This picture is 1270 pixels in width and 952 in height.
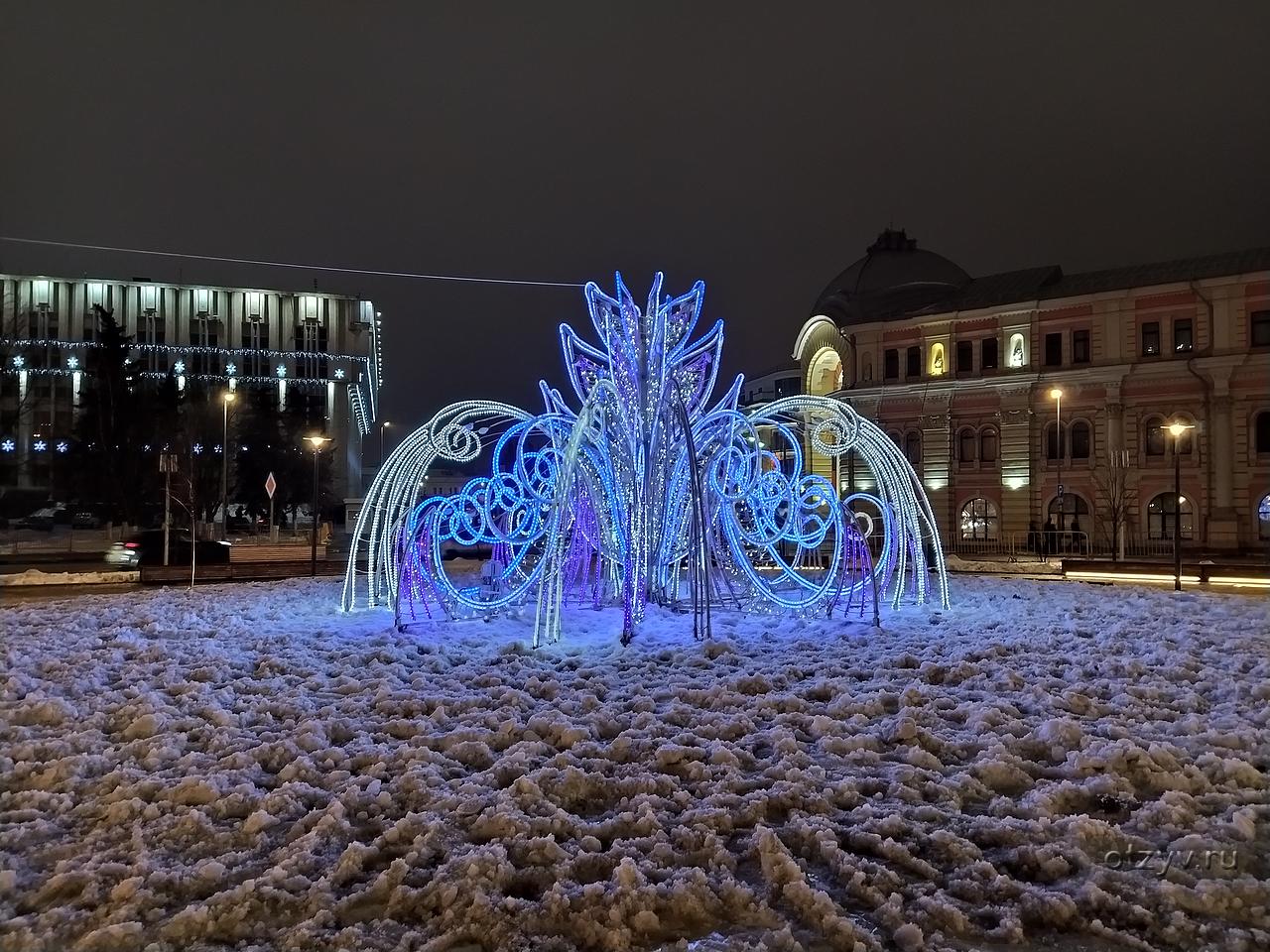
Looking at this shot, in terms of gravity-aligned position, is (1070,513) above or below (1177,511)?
below

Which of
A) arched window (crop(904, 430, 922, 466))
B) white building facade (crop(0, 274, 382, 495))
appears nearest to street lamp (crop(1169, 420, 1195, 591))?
arched window (crop(904, 430, 922, 466))

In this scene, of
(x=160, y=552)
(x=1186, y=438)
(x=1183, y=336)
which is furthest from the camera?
(x=1186, y=438)

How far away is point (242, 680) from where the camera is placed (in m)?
8.01

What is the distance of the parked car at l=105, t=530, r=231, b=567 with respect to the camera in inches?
1012

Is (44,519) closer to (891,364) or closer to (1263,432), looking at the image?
(891,364)

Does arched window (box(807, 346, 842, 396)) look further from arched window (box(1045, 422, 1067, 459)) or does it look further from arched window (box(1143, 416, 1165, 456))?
arched window (box(1143, 416, 1165, 456))

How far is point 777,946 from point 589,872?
1.12 metres

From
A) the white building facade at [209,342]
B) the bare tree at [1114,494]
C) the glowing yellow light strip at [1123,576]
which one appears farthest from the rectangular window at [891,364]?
the white building facade at [209,342]

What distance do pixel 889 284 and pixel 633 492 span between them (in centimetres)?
3637

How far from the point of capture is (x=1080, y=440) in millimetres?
35562

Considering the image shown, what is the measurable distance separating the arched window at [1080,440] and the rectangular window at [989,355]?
4.18 meters

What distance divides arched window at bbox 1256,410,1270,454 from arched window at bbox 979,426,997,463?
9218mm

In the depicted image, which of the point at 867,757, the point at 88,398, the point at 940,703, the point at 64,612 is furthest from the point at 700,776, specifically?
the point at 88,398

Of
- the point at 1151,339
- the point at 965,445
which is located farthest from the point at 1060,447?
the point at 1151,339
